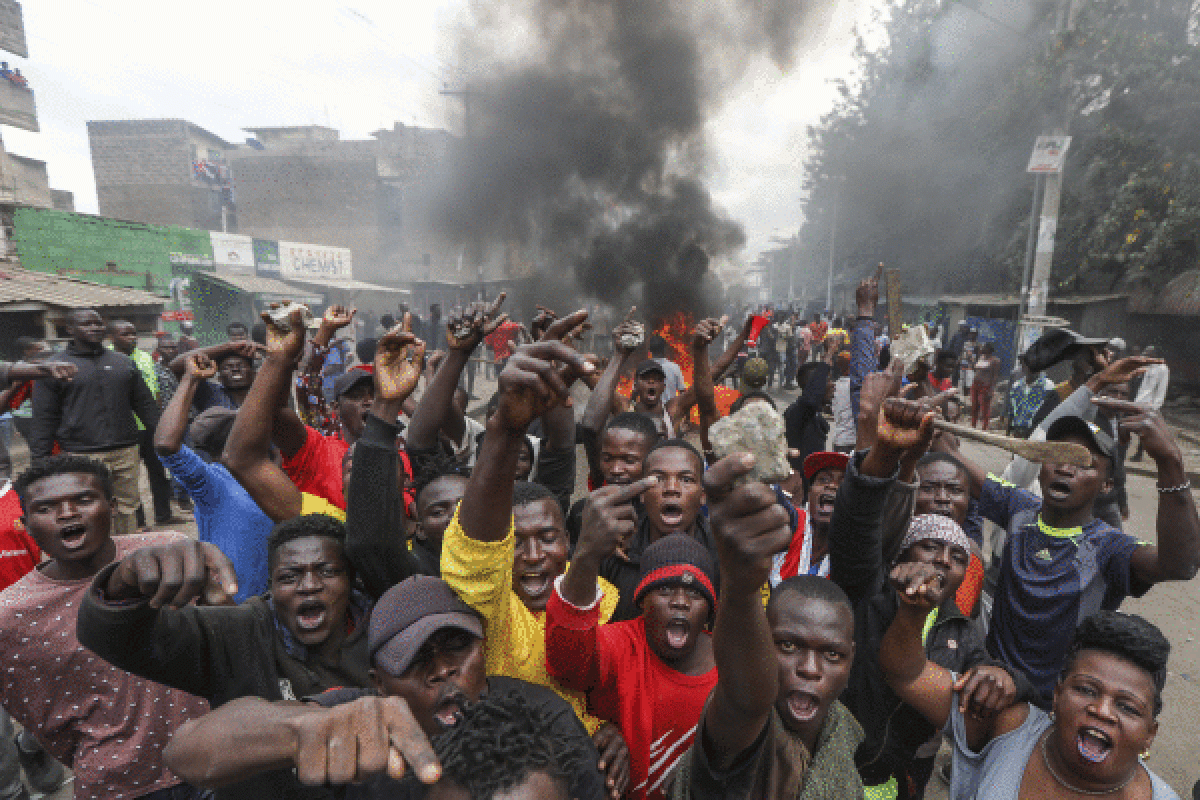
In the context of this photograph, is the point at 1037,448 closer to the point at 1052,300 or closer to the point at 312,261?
the point at 1052,300

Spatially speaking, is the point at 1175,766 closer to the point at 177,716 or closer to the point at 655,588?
the point at 655,588

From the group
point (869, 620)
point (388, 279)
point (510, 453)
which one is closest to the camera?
point (510, 453)

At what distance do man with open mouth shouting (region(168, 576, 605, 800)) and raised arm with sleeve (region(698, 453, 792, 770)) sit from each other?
1.03 ft

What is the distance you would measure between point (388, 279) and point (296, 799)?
36207mm

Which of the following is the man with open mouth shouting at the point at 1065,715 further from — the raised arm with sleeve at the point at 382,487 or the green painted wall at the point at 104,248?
the green painted wall at the point at 104,248

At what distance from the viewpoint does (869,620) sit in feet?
6.86

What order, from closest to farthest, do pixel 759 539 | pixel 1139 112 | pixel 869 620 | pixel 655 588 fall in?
pixel 759 539, pixel 655 588, pixel 869 620, pixel 1139 112

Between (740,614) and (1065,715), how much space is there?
118 cm

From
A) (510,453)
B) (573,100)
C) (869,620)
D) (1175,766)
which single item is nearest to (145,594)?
(510,453)

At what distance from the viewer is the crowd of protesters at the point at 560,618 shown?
1.23m

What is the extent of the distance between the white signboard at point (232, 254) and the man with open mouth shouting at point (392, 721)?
25.1 metres

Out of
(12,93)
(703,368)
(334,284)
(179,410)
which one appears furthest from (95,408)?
(334,284)

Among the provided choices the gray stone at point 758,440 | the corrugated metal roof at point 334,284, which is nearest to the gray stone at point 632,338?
the gray stone at point 758,440

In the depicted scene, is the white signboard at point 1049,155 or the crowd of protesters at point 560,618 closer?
the crowd of protesters at point 560,618
